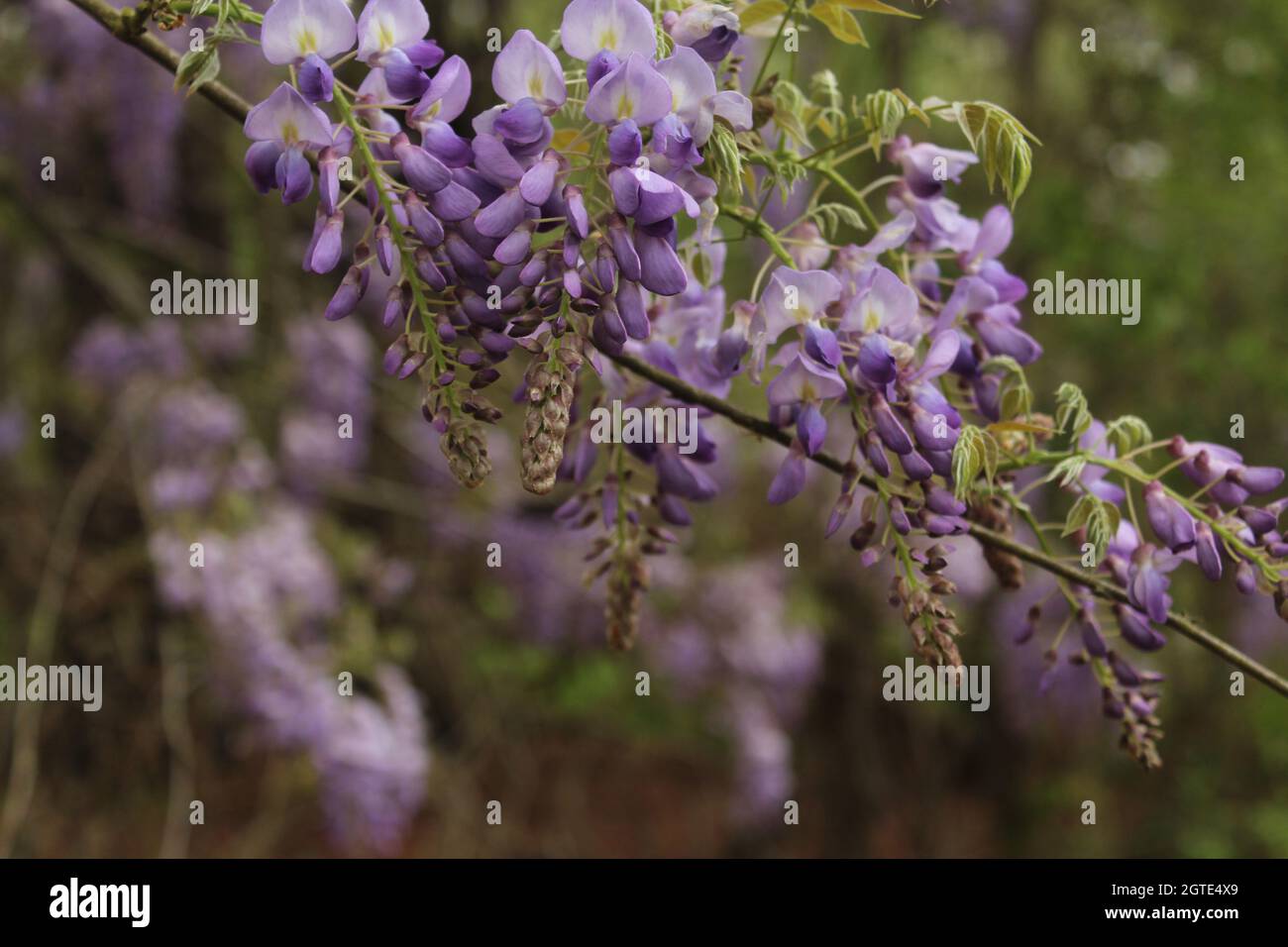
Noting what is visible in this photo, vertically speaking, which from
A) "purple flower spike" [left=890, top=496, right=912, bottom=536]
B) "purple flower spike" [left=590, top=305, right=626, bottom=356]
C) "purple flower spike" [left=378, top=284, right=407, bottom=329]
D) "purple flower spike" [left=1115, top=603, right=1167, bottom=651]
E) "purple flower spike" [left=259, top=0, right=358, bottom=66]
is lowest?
"purple flower spike" [left=1115, top=603, right=1167, bottom=651]

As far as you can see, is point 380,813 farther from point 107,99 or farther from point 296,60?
point 296,60

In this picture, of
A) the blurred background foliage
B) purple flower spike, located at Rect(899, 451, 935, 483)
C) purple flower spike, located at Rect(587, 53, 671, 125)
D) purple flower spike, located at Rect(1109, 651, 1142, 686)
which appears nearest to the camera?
purple flower spike, located at Rect(587, 53, 671, 125)

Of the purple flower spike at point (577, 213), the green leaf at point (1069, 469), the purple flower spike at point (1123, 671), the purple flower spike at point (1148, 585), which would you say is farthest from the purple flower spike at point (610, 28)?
the purple flower spike at point (1123, 671)

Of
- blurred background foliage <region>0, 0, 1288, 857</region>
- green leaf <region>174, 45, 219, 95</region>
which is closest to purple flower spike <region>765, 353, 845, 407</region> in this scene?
green leaf <region>174, 45, 219, 95</region>

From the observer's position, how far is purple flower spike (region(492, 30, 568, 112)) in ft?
3.21

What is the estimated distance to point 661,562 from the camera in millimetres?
5492

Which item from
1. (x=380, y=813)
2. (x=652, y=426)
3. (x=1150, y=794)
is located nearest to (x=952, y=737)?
(x=1150, y=794)

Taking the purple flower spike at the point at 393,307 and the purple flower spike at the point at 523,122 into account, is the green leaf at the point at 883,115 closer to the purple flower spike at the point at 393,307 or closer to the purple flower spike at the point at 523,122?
the purple flower spike at the point at 523,122

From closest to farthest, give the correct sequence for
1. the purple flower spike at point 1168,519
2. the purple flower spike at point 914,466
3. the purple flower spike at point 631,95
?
1. the purple flower spike at point 631,95
2. the purple flower spike at point 914,466
3. the purple flower spike at point 1168,519

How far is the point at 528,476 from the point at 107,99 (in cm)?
401

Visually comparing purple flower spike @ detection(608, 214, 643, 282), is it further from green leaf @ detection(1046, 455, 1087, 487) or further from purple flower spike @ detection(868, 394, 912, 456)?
green leaf @ detection(1046, 455, 1087, 487)

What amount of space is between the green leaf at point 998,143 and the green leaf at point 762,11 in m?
0.19

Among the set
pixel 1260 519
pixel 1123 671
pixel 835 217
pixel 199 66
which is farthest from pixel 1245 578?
pixel 199 66

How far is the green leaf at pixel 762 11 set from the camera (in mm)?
1166
